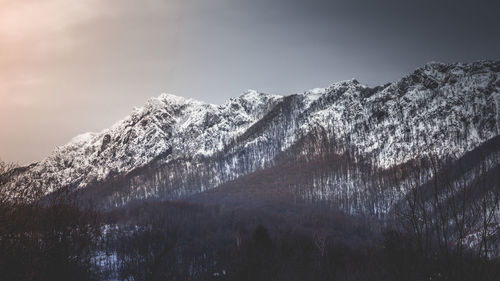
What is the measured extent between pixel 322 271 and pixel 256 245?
63.5 feet

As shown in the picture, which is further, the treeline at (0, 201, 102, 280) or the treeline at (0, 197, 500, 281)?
the treeline at (0, 201, 102, 280)

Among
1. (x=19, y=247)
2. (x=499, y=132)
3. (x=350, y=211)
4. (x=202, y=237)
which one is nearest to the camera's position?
(x=19, y=247)

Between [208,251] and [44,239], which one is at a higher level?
[44,239]

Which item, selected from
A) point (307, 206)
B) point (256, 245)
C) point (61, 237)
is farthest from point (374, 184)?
point (61, 237)

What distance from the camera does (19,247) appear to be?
14.8 metres

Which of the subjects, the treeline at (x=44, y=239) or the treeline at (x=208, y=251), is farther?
the treeline at (x=44, y=239)

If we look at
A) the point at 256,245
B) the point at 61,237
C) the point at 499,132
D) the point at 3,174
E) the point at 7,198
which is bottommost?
the point at 256,245

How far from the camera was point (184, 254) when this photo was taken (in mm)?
99688

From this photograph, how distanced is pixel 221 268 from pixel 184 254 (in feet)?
66.5

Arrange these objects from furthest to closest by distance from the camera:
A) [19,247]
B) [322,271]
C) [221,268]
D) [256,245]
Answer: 1. [221,268]
2. [322,271]
3. [256,245]
4. [19,247]

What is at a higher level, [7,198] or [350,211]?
[7,198]

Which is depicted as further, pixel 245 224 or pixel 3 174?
pixel 245 224

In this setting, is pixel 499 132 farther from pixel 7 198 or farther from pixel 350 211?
pixel 7 198

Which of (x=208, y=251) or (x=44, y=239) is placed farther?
(x=208, y=251)
